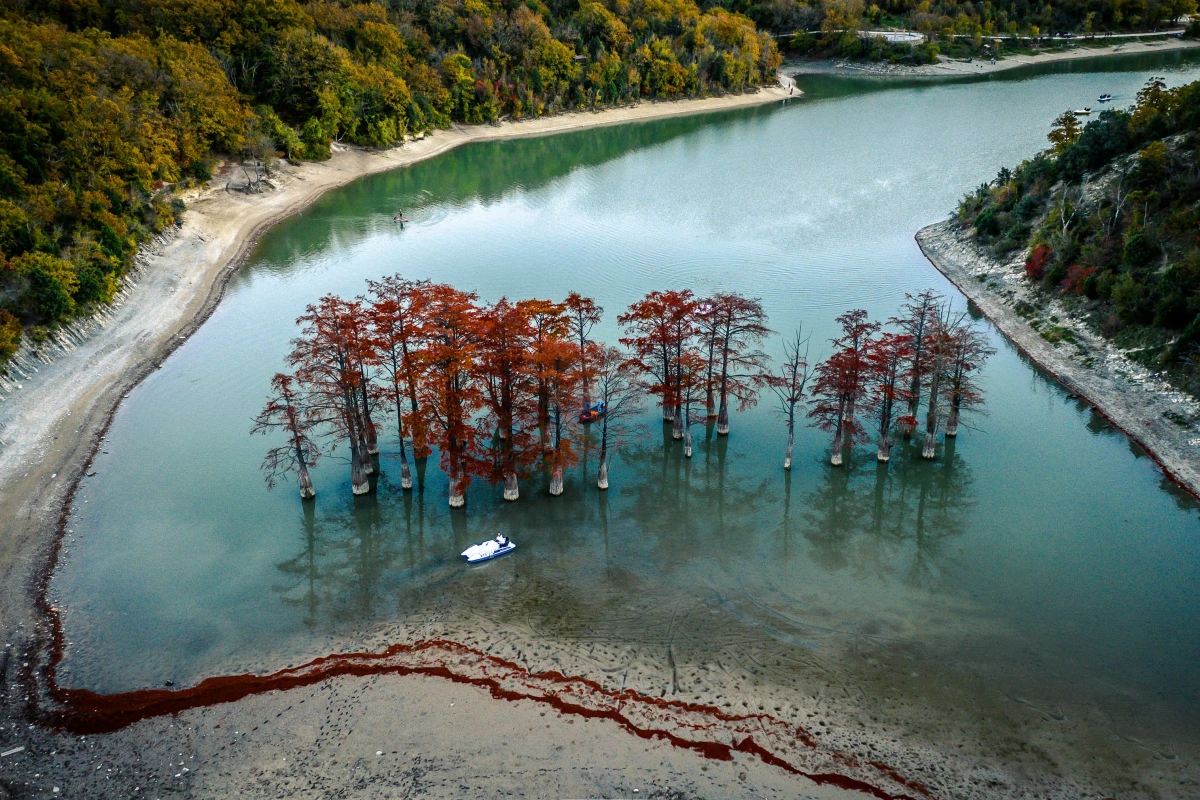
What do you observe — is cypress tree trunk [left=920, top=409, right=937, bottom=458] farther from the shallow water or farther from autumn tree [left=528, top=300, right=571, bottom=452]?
autumn tree [left=528, top=300, right=571, bottom=452]

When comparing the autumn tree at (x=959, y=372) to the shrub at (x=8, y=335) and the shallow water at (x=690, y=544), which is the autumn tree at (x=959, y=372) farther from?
the shrub at (x=8, y=335)

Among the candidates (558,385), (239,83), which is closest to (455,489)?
(558,385)

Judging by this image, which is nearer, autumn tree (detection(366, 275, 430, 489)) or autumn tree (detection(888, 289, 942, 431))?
autumn tree (detection(366, 275, 430, 489))

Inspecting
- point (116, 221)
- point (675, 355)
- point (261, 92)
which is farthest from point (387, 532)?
point (261, 92)

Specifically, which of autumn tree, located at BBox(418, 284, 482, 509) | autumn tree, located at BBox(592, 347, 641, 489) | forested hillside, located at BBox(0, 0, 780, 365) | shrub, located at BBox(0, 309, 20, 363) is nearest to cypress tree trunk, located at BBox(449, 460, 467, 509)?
autumn tree, located at BBox(418, 284, 482, 509)

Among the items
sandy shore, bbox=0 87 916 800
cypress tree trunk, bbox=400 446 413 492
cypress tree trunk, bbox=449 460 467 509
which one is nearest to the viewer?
sandy shore, bbox=0 87 916 800

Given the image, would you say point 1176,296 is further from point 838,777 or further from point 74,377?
point 74,377

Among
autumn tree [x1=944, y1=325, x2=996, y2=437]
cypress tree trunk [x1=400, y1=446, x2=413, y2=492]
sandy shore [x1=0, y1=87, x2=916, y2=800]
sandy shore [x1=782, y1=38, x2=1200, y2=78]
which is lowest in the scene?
sandy shore [x1=0, y1=87, x2=916, y2=800]
